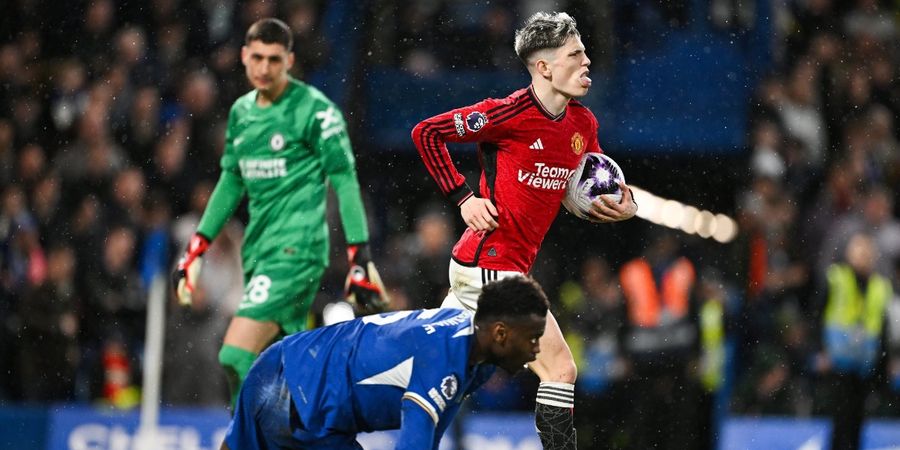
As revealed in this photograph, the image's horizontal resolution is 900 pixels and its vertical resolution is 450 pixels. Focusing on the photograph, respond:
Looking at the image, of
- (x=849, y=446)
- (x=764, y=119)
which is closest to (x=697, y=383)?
(x=849, y=446)

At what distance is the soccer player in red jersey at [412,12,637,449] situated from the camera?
606 centimetres

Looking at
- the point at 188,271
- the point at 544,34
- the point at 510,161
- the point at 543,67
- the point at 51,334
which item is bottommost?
the point at 51,334

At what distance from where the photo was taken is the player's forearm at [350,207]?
7117 millimetres

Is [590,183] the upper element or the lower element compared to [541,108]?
lower

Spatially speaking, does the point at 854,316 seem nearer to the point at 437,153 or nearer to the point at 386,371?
the point at 437,153

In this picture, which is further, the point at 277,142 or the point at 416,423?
the point at 277,142

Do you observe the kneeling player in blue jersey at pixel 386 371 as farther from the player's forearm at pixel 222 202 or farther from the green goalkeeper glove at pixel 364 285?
the player's forearm at pixel 222 202

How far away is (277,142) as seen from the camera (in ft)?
23.8

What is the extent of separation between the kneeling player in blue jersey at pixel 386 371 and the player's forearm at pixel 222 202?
87.6 inches

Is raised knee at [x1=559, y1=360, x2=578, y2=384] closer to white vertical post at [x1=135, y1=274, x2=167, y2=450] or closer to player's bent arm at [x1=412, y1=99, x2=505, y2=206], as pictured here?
player's bent arm at [x1=412, y1=99, x2=505, y2=206]

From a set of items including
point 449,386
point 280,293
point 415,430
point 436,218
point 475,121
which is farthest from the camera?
point 436,218

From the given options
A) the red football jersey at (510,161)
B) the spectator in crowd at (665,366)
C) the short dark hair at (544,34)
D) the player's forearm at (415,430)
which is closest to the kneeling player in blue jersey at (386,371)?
the player's forearm at (415,430)

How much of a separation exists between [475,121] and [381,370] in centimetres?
148

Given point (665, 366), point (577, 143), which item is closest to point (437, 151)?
point (577, 143)
